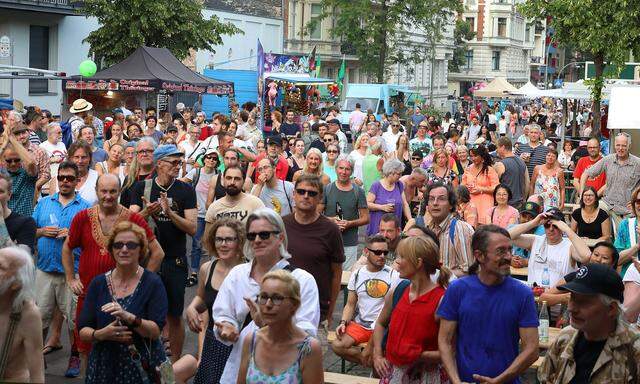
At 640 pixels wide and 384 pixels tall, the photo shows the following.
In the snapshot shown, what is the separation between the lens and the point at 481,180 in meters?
13.4

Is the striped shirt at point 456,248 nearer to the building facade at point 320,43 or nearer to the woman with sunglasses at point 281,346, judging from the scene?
the woman with sunglasses at point 281,346

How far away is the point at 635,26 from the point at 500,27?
86428mm

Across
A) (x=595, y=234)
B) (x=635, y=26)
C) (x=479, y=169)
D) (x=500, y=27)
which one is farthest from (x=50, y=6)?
(x=500, y=27)

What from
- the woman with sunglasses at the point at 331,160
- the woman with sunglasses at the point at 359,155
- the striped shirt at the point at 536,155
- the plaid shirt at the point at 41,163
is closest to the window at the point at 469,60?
the striped shirt at the point at 536,155

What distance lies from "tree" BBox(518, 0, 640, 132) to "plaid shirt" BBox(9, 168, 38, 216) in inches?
706

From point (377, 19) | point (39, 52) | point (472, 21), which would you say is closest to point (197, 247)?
point (39, 52)

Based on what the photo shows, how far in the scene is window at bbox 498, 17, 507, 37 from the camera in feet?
360

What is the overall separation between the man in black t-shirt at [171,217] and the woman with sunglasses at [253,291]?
2.47m

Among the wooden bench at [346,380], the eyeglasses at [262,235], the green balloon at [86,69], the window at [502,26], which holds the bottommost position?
the wooden bench at [346,380]

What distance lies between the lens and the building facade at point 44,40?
1415 inches

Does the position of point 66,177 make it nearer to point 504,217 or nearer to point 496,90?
point 504,217

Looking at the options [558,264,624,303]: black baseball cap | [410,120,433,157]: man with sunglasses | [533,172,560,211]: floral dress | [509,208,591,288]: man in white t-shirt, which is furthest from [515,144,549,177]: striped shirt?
[558,264,624,303]: black baseball cap

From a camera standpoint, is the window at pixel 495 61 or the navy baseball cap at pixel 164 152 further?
the window at pixel 495 61

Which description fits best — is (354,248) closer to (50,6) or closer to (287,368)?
(287,368)
